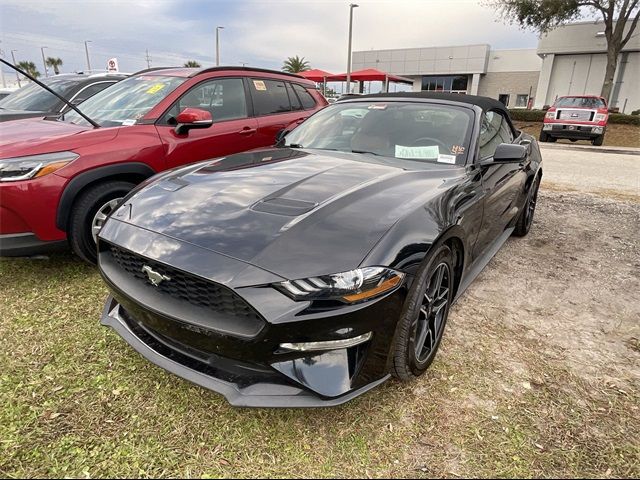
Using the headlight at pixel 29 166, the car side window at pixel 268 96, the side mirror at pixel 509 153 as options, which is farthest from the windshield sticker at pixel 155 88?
the side mirror at pixel 509 153

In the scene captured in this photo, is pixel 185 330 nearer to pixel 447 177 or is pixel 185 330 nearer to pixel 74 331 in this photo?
pixel 74 331

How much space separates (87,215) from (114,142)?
2.02 feet

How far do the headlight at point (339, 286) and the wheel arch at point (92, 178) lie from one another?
2.23 m

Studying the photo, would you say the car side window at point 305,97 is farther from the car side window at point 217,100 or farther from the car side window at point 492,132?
the car side window at point 492,132

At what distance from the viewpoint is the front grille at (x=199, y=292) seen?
1.74m

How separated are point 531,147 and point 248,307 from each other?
4.13m

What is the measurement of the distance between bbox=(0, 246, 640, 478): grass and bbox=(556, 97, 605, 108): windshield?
651 inches

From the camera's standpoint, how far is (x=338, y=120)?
11.4 ft

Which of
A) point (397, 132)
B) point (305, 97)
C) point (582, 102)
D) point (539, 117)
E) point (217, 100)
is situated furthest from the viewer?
point (539, 117)

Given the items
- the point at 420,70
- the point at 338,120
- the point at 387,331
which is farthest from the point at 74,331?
the point at 420,70

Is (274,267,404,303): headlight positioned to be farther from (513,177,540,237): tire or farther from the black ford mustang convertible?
(513,177,540,237): tire

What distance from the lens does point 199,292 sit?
1.83 m

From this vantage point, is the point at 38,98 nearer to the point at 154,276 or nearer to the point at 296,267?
the point at 154,276

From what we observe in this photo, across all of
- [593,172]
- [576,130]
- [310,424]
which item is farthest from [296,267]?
[576,130]
